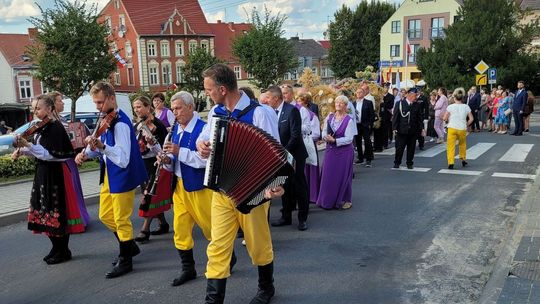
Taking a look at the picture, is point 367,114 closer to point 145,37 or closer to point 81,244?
point 81,244

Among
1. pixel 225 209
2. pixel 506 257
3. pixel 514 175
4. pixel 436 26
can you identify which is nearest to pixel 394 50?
pixel 436 26

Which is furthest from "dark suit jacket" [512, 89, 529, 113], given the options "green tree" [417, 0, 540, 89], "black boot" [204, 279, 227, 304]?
"green tree" [417, 0, 540, 89]

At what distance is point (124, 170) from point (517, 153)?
11728mm

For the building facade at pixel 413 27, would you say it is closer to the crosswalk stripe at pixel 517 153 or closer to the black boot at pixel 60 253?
the crosswalk stripe at pixel 517 153

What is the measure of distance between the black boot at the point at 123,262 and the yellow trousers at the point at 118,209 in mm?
101

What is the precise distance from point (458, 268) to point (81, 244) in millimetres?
4633

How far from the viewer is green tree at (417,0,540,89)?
111 feet

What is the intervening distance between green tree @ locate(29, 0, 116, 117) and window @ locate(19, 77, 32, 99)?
37.8 meters

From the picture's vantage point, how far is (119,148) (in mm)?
4797

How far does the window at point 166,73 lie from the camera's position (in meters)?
59.9

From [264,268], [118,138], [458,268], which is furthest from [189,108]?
[458,268]

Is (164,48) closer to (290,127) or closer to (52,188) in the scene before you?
(290,127)

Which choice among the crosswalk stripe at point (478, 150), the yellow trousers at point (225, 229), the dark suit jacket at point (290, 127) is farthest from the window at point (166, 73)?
the yellow trousers at point (225, 229)

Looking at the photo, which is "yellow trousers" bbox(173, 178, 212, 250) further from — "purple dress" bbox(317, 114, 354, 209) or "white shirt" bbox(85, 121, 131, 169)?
"purple dress" bbox(317, 114, 354, 209)
